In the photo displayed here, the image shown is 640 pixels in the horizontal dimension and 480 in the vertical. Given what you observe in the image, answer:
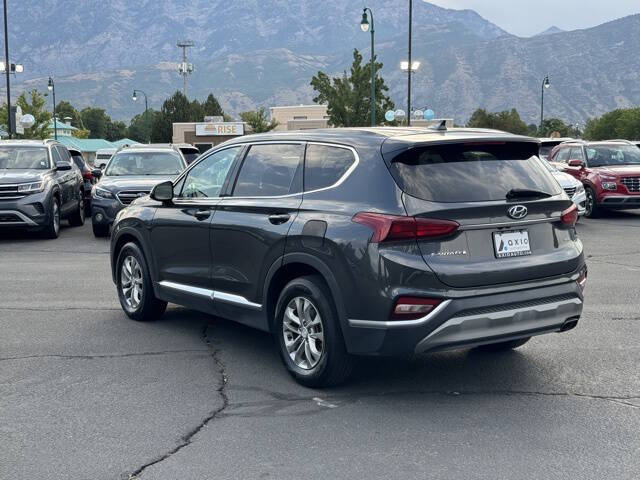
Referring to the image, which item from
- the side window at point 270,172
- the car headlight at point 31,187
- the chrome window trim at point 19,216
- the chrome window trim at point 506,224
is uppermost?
the side window at point 270,172

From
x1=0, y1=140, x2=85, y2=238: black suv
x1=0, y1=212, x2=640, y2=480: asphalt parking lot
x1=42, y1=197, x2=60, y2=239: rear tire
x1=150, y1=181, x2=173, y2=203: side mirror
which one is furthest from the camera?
x1=42, y1=197, x2=60, y2=239: rear tire

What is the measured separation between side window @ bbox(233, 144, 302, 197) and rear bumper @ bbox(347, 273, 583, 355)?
1.33 m

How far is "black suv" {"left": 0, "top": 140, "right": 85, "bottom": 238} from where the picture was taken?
612 inches

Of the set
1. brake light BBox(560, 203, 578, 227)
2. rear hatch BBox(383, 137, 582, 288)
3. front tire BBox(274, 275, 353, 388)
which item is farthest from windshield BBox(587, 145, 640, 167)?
front tire BBox(274, 275, 353, 388)

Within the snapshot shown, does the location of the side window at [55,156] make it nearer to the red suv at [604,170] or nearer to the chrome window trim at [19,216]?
the chrome window trim at [19,216]

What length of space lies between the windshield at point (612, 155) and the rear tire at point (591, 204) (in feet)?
2.39

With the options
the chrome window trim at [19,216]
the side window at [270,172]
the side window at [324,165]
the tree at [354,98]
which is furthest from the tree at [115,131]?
the side window at [324,165]

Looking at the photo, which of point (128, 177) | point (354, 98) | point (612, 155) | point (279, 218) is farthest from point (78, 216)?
point (354, 98)

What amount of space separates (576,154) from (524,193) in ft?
53.7

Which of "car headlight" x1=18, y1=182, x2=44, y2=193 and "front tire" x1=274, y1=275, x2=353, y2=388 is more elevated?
"car headlight" x1=18, y1=182, x2=44, y2=193

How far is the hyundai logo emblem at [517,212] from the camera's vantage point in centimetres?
557

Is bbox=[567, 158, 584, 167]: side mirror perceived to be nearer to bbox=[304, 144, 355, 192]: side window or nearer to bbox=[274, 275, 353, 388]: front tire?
bbox=[304, 144, 355, 192]: side window

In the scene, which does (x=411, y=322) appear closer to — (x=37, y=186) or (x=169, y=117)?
(x=37, y=186)

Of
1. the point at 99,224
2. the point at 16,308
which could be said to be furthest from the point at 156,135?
the point at 16,308
